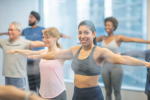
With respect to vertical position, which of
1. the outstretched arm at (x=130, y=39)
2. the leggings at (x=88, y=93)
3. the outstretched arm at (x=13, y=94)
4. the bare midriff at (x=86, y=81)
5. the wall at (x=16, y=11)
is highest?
the wall at (x=16, y=11)

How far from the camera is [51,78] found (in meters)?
0.59

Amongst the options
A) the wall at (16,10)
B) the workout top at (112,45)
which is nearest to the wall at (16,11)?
the wall at (16,10)

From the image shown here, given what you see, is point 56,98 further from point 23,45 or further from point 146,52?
point 146,52

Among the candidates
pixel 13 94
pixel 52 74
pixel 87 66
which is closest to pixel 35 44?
pixel 52 74

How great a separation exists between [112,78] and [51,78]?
0.28 meters

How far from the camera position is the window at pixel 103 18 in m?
0.60

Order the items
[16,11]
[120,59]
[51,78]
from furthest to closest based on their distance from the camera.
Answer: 1. [16,11]
2. [51,78]
3. [120,59]

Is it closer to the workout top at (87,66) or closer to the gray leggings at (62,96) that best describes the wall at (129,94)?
the gray leggings at (62,96)

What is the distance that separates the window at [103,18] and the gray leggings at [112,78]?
3 cm

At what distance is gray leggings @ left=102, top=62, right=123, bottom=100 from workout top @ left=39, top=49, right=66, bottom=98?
0.20 meters

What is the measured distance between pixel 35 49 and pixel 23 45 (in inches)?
2.4

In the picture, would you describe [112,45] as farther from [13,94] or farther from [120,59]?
[13,94]

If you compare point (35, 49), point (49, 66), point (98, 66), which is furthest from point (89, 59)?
point (35, 49)

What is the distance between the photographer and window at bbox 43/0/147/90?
1.98 ft
